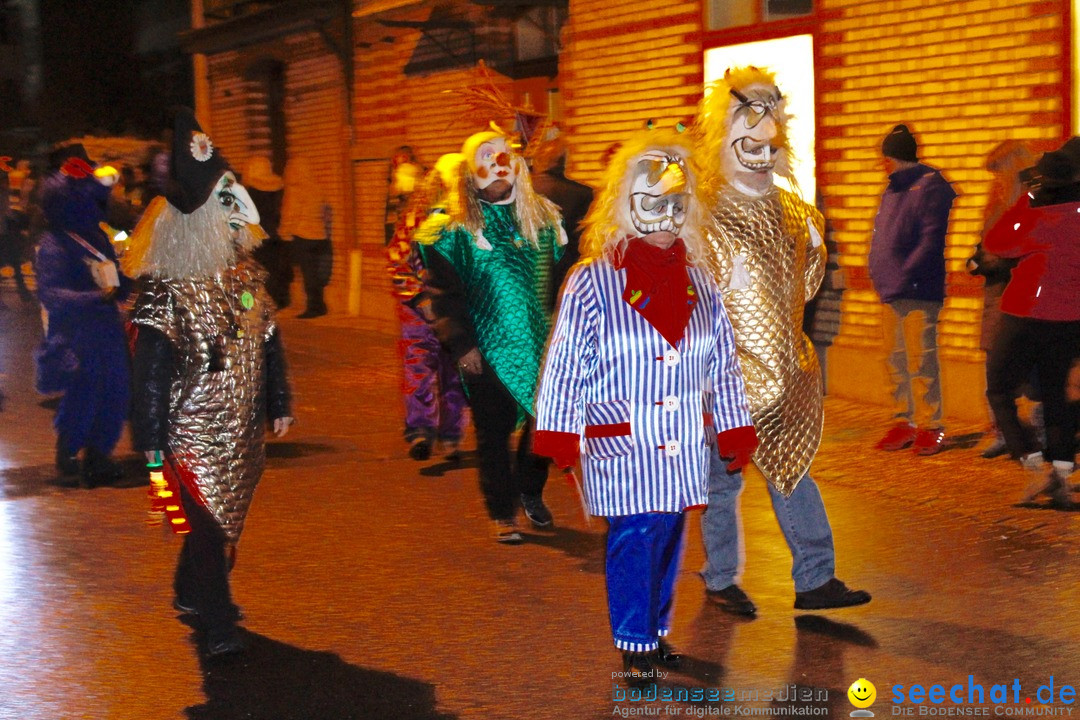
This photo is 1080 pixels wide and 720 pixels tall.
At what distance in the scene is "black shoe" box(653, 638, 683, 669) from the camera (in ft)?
17.0

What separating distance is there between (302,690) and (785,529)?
1981mm

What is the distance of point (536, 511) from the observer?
7445 millimetres

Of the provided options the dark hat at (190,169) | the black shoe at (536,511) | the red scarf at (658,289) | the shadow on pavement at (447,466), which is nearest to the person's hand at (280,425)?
the dark hat at (190,169)

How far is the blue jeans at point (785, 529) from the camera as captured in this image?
570cm

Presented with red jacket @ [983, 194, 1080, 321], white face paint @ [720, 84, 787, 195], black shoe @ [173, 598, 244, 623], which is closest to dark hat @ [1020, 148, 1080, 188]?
red jacket @ [983, 194, 1080, 321]

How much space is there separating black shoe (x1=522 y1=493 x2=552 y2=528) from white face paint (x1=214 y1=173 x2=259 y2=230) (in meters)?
2.49

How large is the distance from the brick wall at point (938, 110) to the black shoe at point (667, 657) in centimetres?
502

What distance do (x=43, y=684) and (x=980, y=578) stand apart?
3778 mm

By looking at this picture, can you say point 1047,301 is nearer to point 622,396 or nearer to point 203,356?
point 622,396

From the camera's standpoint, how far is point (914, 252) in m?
8.72

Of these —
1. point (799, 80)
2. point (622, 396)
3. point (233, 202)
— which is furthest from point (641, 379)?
point (799, 80)

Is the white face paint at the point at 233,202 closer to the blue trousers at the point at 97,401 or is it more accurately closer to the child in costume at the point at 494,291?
the child in costume at the point at 494,291

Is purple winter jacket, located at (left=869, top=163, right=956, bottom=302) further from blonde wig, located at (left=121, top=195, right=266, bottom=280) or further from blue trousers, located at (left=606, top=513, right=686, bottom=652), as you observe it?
blonde wig, located at (left=121, top=195, right=266, bottom=280)

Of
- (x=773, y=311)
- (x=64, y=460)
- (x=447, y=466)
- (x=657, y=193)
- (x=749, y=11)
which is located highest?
(x=749, y=11)
